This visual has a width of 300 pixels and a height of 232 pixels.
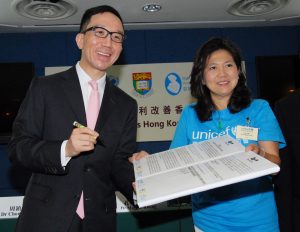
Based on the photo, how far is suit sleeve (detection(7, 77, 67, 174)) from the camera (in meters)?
1.23

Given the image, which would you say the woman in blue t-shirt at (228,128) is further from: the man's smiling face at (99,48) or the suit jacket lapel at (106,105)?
the man's smiling face at (99,48)

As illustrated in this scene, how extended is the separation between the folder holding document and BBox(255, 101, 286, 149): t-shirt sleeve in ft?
0.87

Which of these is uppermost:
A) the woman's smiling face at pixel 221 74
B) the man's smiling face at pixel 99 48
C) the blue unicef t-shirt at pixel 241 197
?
the man's smiling face at pixel 99 48

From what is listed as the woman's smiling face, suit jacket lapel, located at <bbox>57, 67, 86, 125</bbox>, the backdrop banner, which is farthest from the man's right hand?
the backdrop banner

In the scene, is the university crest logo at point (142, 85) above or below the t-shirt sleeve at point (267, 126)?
above

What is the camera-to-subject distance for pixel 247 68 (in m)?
4.73

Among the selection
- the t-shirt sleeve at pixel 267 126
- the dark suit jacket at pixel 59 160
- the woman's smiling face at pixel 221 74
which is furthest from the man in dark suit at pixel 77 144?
the t-shirt sleeve at pixel 267 126

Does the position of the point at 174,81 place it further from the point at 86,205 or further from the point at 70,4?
the point at 86,205

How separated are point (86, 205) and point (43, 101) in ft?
2.10

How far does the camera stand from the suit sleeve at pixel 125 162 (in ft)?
5.27

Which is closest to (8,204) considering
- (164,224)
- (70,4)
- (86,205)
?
(86,205)

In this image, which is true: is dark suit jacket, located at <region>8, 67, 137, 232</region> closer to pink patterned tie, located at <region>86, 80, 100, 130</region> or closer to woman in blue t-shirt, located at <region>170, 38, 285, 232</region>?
pink patterned tie, located at <region>86, 80, 100, 130</region>

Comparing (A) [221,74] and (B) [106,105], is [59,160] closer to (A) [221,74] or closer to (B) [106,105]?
(B) [106,105]

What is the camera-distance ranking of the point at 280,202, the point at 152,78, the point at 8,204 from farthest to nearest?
the point at 152,78 → the point at 8,204 → the point at 280,202
